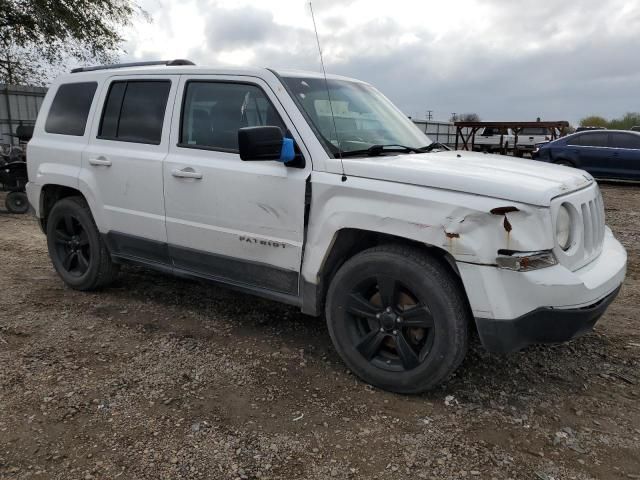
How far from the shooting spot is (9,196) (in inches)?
380

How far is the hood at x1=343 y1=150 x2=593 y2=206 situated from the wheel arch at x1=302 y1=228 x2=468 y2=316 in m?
0.37

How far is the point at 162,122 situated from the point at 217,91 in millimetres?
544

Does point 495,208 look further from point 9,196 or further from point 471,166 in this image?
point 9,196

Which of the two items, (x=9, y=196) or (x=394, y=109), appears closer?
(x=394, y=109)

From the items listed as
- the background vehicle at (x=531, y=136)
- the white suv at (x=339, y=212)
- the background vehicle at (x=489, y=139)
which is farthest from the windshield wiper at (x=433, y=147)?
the background vehicle at (x=531, y=136)

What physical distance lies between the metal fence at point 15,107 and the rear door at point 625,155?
14.5 m

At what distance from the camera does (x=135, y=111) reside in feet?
14.5

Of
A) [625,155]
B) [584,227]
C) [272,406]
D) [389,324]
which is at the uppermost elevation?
[584,227]

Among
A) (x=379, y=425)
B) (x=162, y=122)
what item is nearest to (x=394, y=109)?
(x=162, y=122)

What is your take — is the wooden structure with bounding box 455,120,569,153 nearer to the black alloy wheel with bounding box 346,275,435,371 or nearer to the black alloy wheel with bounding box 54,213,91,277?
the black alloy wheel with bounding box 54,213,91,277

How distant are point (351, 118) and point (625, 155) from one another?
1270cm

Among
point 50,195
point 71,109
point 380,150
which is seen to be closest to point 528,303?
point 380,150

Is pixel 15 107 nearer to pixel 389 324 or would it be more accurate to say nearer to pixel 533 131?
pixel 389 324

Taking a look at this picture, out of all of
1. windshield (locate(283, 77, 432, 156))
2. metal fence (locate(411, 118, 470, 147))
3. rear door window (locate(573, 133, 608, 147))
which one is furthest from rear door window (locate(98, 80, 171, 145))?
metal fence (locate(411, 118, 470, 147))
